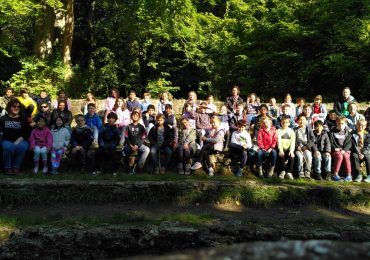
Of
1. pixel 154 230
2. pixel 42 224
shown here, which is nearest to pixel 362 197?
pixel 154 230

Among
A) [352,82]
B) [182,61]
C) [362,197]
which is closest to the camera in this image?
[362,197]

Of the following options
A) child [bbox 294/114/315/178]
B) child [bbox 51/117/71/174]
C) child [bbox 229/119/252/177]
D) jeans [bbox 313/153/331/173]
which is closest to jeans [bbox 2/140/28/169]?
child [bbox 51/117/71/174]

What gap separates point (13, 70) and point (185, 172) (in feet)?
52.9

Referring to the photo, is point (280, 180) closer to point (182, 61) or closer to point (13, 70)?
point (182, 61)

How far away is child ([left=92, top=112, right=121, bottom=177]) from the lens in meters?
9.28

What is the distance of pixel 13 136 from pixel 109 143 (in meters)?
2.16

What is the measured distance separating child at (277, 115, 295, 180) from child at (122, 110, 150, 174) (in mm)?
3173

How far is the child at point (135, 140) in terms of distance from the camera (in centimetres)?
934

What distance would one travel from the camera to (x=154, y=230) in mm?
6285

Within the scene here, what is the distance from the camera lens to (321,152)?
9.83 metres

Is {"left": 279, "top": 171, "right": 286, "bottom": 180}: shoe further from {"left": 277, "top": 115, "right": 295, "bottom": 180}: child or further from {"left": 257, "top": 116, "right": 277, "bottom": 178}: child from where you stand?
{"left": 257, "top": 116, "right": 277, "bottom": 178}: child

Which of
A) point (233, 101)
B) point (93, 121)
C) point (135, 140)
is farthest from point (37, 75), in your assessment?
point (233, 101)

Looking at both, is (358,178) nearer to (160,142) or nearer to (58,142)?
(160,142)

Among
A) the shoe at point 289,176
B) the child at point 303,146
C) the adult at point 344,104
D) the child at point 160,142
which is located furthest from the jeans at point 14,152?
the adult at point 344,104
